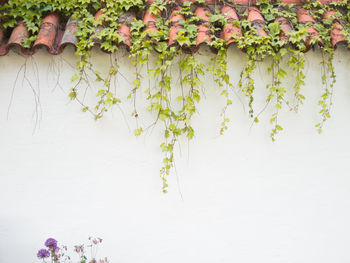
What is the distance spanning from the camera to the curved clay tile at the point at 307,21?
3010 millimetres

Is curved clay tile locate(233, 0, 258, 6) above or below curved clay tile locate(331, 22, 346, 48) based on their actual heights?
above

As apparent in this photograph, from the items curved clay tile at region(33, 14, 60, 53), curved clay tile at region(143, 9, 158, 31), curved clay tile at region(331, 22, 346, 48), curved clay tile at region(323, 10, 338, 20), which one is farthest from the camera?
curved clay tile at region(323, 10, 338, 20)

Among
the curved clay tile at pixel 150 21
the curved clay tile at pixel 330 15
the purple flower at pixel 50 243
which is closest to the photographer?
the purple flower at pixel 50 243

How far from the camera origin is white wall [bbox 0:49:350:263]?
9.82 feet

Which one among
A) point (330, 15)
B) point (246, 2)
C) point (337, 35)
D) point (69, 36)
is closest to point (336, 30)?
point (337, 35)

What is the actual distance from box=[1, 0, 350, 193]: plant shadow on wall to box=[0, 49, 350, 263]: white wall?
106mm

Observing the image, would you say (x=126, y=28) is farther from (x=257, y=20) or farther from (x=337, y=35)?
(x=337, y=35)

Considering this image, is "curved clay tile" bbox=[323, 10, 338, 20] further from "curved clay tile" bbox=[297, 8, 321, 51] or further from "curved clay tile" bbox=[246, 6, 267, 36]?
"curved clay tile" bbox=[246, 6, 267, 36]

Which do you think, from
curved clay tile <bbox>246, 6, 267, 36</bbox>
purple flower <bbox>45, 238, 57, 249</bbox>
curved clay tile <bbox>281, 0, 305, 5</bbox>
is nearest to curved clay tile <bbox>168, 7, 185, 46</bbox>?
curved clay tile <bbox>246, 6, 267, 36</bbox>

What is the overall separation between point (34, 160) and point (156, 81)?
1.33 metres

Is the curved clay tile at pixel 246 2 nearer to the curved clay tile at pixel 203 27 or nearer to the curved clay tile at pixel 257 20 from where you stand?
the curved clay tile at pixel 257 20

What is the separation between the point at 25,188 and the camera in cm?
298

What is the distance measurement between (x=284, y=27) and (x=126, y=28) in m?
1.47

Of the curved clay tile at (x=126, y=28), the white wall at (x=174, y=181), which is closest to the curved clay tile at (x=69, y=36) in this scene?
the white wall at (x=174, y=181)
